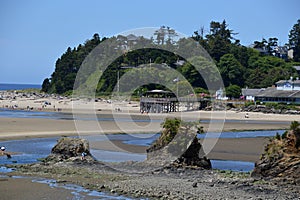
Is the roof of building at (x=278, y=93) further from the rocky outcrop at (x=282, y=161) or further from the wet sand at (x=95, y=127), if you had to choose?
the rocky outcrop at (x=282, y=161)

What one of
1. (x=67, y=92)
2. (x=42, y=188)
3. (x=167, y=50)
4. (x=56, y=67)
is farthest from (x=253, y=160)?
(x=56, y=67)

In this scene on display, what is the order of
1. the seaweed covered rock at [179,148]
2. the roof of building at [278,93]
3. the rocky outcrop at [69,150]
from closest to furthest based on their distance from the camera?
the seaweed covered rock at [179,148]
the rocky outcrop at [69,150]
the roof of building at [278,93]

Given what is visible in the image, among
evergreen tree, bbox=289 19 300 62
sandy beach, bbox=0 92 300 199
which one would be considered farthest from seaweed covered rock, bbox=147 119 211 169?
evergreen tree, bbox=289 19 300 62

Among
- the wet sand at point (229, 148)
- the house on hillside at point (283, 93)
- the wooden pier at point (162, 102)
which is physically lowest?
the wet sand at point (229, 148)

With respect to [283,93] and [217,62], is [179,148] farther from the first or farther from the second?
[217,62]

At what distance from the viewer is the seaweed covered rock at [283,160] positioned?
2042 cm

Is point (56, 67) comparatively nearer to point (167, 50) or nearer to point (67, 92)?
point (67, 92)

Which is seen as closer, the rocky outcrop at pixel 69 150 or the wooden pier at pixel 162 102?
the rocky outcrop at pixel 69 150

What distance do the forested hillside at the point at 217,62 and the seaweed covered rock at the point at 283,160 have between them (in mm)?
58300

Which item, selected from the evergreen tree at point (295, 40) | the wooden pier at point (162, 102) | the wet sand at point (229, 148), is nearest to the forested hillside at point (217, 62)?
the evergreen tree at point (295, 40)

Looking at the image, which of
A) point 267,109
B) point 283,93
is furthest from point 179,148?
point 283,93

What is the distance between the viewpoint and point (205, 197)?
722 inches

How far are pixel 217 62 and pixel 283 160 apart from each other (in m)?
73.4

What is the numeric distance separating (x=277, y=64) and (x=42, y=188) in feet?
270
